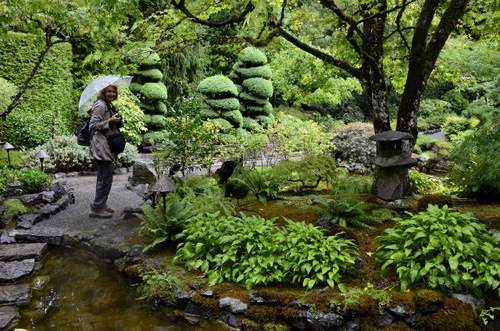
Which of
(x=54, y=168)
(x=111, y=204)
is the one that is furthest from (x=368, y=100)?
(x=54, y=168)

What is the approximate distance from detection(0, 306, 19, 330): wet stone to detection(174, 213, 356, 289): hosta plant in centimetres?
191

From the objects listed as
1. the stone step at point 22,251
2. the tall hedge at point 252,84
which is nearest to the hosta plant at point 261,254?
the stone step at point 22,251

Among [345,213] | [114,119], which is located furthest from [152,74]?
[345,213]

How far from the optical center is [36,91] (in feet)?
46.7

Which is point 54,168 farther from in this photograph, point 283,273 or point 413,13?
point 413,13

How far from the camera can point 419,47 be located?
659 cm

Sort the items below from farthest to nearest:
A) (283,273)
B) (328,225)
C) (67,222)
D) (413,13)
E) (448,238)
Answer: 1. (413,13)
2. (67,222)
3. (328,225)
4. (283,273)
5. (448,238)

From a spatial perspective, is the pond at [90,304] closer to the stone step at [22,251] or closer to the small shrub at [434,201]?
the stone step at [22,251]

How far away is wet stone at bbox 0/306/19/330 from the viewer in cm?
407

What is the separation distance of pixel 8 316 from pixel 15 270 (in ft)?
3.80

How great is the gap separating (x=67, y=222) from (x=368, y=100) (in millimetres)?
6073

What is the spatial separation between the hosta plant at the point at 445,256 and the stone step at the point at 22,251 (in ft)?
16.4

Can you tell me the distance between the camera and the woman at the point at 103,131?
673 cm

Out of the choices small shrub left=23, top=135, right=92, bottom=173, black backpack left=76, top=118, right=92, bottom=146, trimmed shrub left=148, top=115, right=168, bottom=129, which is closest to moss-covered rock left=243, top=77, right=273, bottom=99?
trimmed shrub left=148, top=115, right=168, bottom=129
